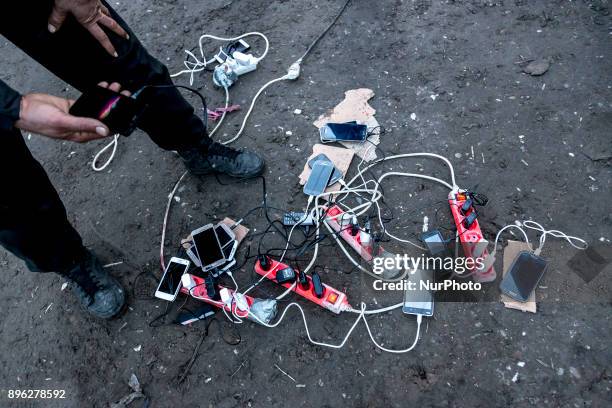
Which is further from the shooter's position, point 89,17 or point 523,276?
point 523,276

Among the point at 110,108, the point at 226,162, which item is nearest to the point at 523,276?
the point at 226,162

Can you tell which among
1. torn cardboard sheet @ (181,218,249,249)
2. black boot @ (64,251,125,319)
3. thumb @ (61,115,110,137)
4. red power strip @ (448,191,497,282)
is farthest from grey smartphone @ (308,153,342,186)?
black boot @ (64,251,125,319)

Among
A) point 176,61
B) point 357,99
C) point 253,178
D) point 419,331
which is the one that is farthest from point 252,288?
point 176,61

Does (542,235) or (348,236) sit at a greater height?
(348,236)

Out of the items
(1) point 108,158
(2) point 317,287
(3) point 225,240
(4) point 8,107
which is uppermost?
(4) point 8,107

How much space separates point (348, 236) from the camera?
7.09 feet

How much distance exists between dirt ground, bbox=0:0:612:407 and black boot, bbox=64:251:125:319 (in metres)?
0.09

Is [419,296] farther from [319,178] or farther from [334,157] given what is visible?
[334,157]

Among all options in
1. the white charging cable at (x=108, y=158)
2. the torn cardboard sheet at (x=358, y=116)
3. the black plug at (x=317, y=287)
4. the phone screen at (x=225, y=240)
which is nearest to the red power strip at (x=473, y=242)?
the torn cardboard sheet at (x=358, y=116)

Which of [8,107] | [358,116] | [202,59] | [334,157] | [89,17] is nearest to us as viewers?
[8,107]

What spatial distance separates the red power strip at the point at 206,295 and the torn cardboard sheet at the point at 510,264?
124 cm

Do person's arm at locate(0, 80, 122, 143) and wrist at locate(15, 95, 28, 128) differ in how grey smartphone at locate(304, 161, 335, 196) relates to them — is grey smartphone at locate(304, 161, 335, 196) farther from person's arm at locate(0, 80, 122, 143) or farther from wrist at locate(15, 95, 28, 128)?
wrist at locate(15, 95, 28, 128)

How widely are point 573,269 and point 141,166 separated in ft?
8.46

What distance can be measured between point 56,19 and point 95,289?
132 cm
